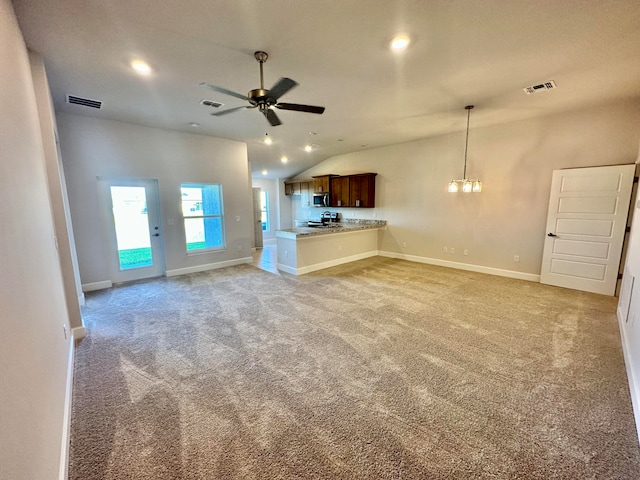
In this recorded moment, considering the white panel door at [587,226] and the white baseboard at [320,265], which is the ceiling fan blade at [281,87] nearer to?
the white baseboard at [320,265]

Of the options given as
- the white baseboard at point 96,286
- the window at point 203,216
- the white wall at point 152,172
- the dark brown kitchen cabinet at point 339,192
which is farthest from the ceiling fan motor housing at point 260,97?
the dark brown kitchen cabinet at point 339,192

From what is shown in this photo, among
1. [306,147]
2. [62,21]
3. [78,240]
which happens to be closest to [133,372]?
[62,21]

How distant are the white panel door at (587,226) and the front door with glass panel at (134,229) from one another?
745cm

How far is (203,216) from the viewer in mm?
6039

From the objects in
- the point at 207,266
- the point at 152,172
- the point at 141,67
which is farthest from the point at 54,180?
the point at 207,266

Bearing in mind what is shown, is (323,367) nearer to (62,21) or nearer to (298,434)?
(298,434)

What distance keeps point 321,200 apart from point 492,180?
476 centimetres

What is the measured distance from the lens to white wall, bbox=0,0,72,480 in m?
1.03

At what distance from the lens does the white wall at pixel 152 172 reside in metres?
4.49

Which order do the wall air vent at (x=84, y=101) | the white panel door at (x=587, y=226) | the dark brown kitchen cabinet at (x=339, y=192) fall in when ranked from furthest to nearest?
the dark brown kitchen cabinet at (x=339, y=192) < the white panel door at (x=587, y=226) < the wall air vent at (x=84, y=101)

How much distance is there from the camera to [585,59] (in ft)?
Result: 9.13

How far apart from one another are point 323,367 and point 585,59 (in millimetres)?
4133

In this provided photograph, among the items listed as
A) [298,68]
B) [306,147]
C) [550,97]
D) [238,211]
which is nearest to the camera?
[298,68]

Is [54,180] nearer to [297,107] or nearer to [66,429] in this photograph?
[66,429]
